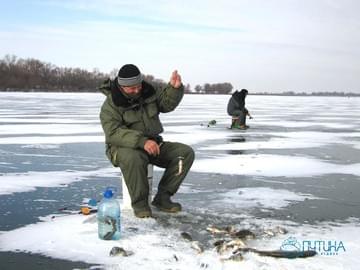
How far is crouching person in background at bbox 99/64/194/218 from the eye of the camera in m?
4.86

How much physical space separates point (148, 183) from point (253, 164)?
13.5ft

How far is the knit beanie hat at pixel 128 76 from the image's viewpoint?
15.9ft

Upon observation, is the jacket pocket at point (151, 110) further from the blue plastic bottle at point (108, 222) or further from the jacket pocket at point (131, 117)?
the blue plastic bottle at point (108, 222)

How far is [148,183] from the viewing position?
16.9ft

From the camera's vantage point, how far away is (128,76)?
191 inches

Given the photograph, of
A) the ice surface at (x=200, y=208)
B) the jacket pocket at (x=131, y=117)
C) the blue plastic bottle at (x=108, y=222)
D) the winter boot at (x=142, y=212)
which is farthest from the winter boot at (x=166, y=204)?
the blue plastic bottle at (x=108, y=222)

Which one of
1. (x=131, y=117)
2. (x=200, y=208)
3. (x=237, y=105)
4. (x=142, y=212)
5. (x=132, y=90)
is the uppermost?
(x=132, y=90)

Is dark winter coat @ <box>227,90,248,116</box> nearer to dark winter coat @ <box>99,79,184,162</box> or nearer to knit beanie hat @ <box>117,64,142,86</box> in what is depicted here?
dark winter coat @ <box>99,79,184,162</box>

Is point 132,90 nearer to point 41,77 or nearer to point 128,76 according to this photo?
point 128,76

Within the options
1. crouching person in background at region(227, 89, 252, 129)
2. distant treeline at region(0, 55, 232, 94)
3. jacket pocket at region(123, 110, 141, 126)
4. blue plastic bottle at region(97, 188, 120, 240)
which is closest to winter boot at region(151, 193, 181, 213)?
jacket pocket at region(123, 110, 141, 126)
